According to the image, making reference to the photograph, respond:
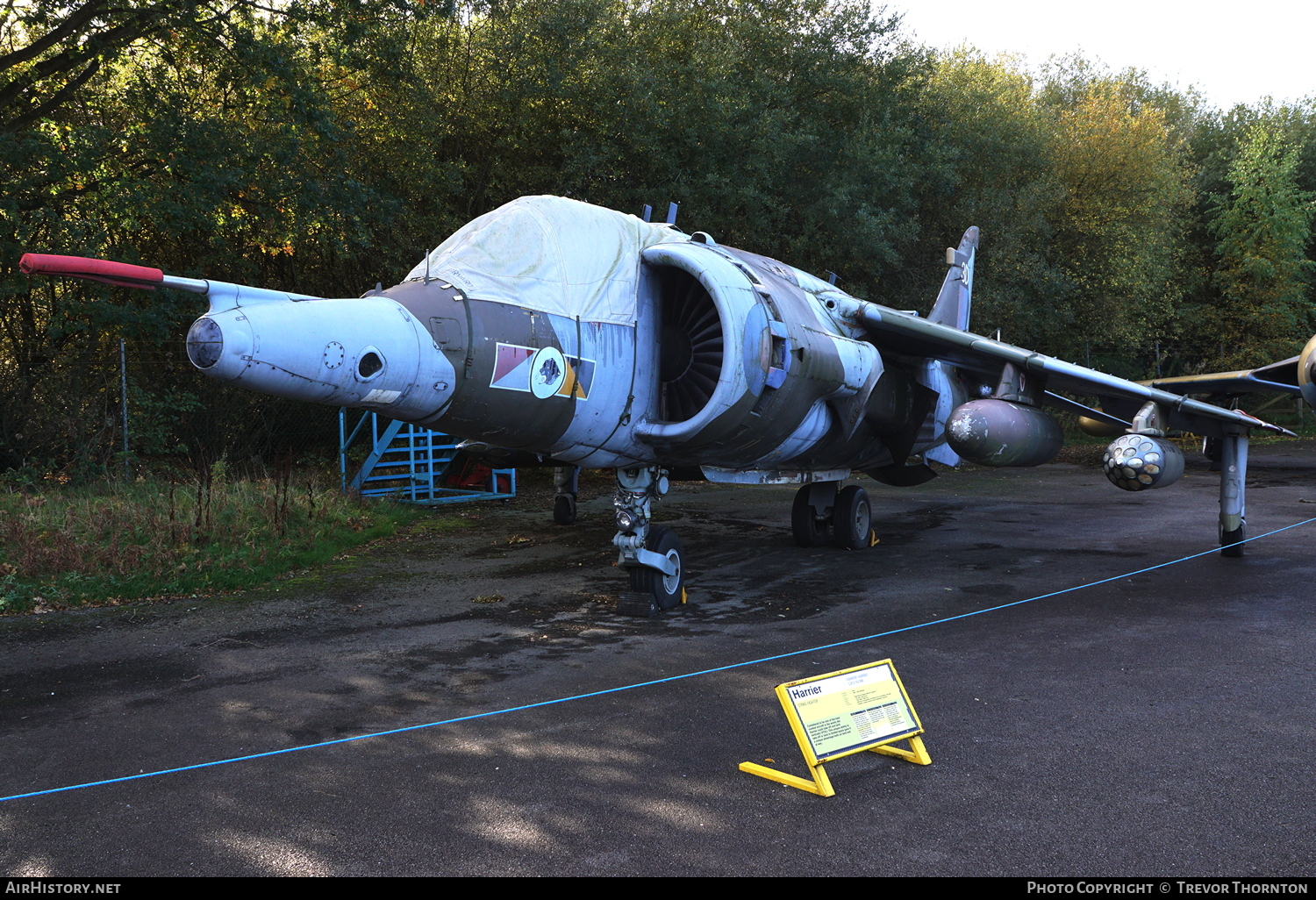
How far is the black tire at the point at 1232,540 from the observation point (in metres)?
10.5

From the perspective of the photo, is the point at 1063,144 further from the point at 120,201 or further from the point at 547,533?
the point at 120,201

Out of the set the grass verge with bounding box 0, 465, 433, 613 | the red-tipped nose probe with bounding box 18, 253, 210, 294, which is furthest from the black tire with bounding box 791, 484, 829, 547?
the red-tipped nose probe with bounding box 18, 253, 210, 294

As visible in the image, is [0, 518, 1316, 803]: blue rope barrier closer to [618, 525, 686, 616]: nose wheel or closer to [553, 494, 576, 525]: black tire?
[618, 525, 686, 616]: nose wheel

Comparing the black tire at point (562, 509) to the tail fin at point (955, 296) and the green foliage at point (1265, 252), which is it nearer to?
the tail fin at point (955, 296)

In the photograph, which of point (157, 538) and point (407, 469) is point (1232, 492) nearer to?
point (157, 538)

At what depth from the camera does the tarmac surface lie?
3.69m

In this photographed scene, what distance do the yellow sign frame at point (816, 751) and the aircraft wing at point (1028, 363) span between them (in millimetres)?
5467

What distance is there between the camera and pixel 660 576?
25.7ft

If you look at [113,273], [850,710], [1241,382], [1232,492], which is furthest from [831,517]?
[113,273]

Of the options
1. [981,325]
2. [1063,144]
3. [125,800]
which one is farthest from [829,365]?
[1063,144]

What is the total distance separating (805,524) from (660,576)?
3888mm

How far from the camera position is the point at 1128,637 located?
23.0ft

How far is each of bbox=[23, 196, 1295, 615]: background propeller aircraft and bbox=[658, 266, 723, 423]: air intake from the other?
17 mm

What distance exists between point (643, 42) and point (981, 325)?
1018 cm
